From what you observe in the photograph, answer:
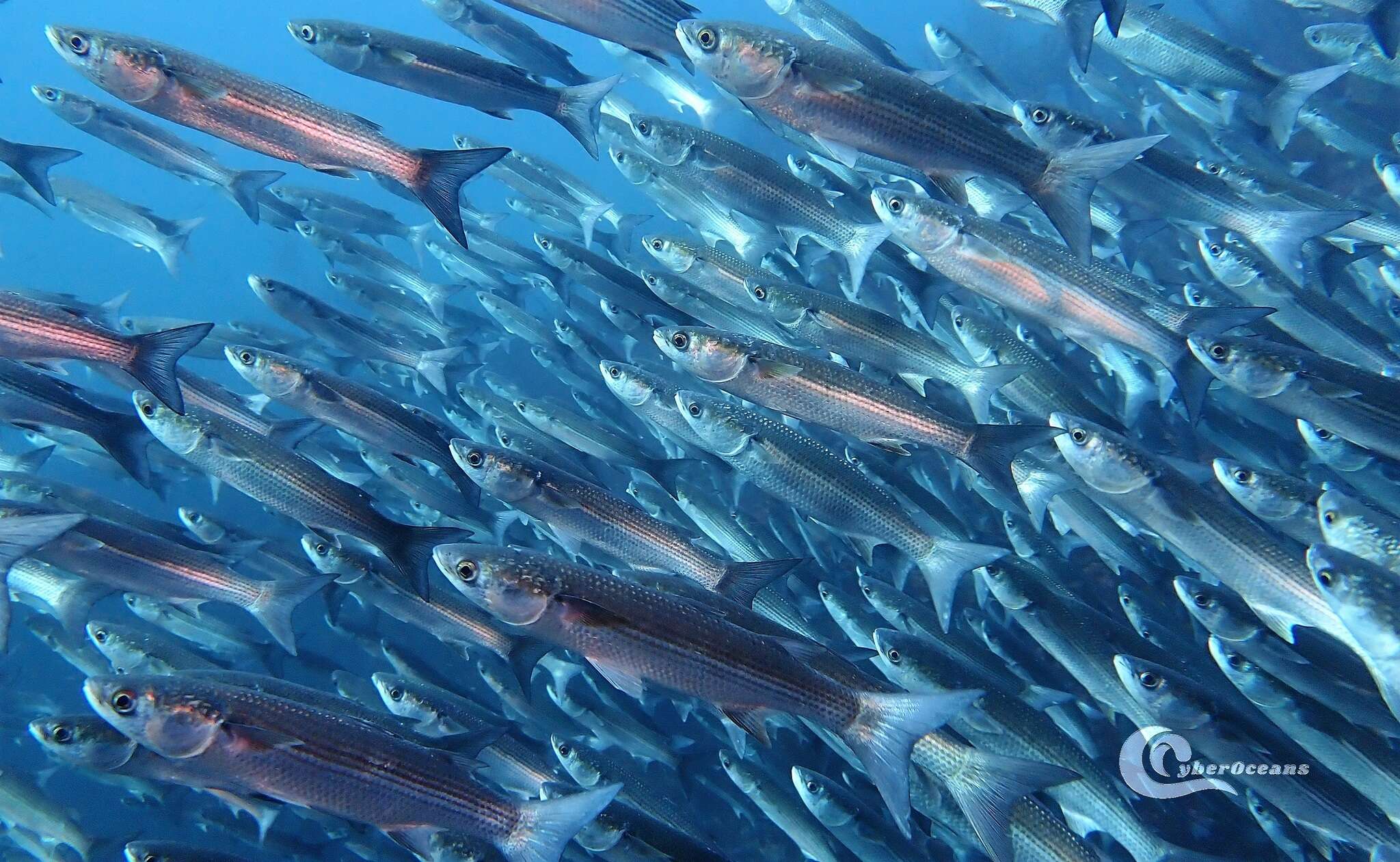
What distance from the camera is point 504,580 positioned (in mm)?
3320

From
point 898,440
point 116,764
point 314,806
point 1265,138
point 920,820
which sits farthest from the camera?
point 1265,138

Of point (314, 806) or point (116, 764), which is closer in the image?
point (314, 806)

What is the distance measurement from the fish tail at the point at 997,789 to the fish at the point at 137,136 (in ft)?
22.9

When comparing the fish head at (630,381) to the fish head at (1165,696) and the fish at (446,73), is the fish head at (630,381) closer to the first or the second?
the fish at (446,73)

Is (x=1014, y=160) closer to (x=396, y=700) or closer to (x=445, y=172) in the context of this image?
(x=445, y=172)

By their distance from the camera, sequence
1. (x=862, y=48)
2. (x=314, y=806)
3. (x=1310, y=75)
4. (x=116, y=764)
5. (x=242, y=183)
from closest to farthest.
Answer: (x=314, y=806) < (x=116, y=764) < (x=1310, y=75) < (x=242, y=183) < (x=862, y=48)

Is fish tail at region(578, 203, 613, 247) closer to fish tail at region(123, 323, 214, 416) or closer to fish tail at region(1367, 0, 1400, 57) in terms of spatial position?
fish tail at region(123, 323, 214, 416)

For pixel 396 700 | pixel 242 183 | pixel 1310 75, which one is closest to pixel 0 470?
pixel 242 183

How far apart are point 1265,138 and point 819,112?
513cm

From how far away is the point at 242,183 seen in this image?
234 inches

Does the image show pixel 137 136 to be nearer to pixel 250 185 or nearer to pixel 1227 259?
pixel 250 185

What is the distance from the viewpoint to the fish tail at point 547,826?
10.3 ft

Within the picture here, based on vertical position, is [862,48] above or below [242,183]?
above

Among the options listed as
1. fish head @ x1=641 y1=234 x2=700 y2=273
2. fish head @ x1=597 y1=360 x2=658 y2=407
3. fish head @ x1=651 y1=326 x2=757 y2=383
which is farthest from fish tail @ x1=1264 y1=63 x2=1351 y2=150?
fish head @ x1=597 y1=360 x2=658 y2=407
